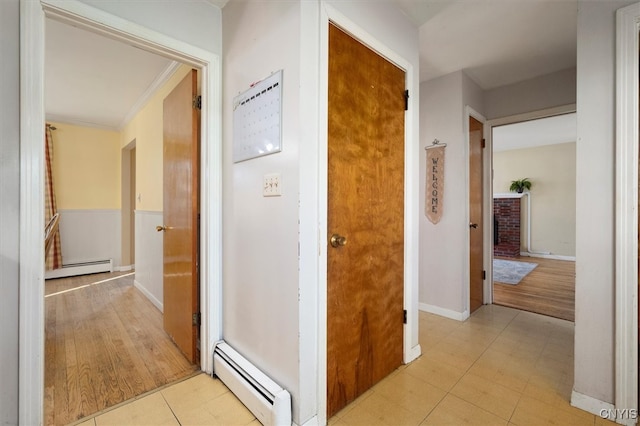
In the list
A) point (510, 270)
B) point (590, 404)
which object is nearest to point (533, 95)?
point (590, 404)

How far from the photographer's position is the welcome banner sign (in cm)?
285

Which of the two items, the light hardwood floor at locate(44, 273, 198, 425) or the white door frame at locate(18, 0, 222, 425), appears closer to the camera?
the white door frame at locate(18, 0, 222, 425)

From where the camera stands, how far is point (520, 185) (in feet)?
20.8

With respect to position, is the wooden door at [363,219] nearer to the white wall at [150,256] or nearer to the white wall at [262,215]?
the white wall at [262,215]

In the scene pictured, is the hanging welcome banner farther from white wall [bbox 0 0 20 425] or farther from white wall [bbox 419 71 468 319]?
white wall [bbox 0 0 20 425]

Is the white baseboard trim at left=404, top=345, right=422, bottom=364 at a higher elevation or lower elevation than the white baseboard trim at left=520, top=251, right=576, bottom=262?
lower

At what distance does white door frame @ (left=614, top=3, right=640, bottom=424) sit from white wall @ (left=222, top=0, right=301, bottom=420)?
1565mm

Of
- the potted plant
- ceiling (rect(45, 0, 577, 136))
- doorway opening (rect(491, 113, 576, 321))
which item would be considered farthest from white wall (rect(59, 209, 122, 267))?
the potted plant

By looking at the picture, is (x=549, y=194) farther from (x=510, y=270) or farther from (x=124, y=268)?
(x=124, y=268)

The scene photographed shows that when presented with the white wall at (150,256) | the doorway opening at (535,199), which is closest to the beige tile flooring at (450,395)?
the white wall at (150,256)

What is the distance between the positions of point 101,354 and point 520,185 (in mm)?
7547

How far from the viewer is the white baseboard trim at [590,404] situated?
57.0 inches

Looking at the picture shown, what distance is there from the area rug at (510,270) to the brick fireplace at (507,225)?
655mm

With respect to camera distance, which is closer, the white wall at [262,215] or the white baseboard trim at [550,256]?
the white wall at [262,215]
